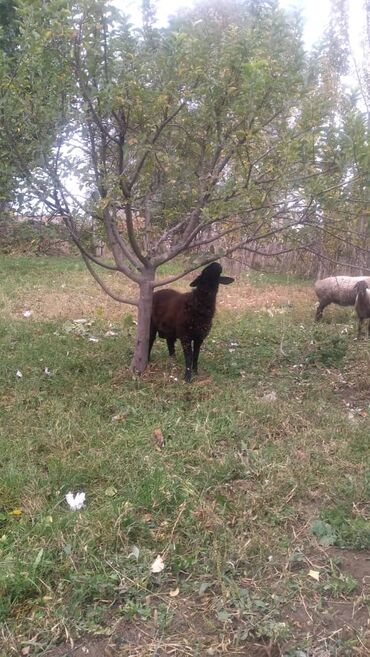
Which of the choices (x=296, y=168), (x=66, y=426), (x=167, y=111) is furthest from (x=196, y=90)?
(x=66, y=426)

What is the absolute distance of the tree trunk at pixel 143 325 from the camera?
6012 millimetres

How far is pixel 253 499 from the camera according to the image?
3.52 metres

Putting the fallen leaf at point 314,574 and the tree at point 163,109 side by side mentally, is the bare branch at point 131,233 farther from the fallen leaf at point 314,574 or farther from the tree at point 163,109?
the fallen leaf at point 314,574

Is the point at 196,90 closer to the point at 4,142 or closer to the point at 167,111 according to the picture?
the point at 167,111

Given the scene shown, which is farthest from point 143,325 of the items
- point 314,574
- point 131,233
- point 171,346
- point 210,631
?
point 210,631

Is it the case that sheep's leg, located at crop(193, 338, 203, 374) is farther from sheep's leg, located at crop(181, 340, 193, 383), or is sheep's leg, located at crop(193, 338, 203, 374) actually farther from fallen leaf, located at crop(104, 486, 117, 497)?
fallen leaf, located at crop(104, 486, 117, 497)

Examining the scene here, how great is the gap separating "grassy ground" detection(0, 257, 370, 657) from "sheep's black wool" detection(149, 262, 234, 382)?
0.39 metres

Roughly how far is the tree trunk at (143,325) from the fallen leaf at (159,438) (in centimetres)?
165

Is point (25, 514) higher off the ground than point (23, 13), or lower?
lower

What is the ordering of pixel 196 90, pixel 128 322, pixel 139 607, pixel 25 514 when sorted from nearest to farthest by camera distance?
pixel 139 607 < pixel 25 514 < pixel 196 90 < pixel 128 322

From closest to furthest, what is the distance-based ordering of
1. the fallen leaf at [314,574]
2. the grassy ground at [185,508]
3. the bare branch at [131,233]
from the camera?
the grassy ground at [185,508]
the fallen leaf at [314,574]
the bare branch at [131,233]

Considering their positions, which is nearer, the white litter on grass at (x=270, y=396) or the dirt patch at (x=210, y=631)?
the dirt patch at (x=210, y=631)

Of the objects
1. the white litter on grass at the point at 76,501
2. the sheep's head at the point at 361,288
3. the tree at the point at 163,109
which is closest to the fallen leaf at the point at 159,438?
the white litter on grass at the point at 76,501

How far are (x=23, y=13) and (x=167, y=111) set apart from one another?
140cm
